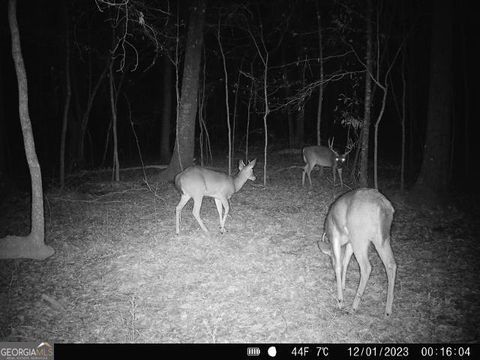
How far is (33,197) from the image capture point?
7.09m

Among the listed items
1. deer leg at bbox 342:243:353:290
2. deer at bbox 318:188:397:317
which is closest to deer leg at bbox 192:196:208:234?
deer leg at bbox 342:243:353:290

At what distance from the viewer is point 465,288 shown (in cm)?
589

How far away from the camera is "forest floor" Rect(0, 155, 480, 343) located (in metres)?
4.90

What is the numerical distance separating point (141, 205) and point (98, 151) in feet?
95.2

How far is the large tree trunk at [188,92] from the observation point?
12.8m

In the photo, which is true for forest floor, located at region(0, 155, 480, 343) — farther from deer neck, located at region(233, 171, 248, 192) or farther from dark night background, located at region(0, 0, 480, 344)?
deer neck, located at region(233, 171, 248, 192)

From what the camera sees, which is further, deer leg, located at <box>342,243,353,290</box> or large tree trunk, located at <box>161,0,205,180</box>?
large tree trunk, located at <box>161,0,205,180</box>

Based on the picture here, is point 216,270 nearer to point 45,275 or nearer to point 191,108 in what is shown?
point 45,275

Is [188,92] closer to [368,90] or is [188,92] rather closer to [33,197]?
[368,90]

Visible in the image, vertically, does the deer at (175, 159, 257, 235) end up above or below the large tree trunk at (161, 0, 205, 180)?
below

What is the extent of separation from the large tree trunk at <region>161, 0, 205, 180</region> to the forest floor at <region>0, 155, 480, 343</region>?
3.15 metres

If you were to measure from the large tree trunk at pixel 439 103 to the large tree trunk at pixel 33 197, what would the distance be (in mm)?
9575

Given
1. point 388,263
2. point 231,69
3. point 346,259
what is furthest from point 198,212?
point 231,69

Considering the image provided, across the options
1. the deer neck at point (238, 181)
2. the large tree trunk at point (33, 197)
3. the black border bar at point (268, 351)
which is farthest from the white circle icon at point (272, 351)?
the deer neck at point (238, 181)
